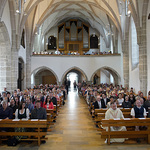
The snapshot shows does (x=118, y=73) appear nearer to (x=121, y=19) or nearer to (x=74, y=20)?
(x=121, y=19)

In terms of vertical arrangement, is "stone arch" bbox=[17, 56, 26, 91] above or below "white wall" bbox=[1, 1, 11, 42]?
below

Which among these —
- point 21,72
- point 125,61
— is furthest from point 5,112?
point 125,61

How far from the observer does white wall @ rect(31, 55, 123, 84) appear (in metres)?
20.0

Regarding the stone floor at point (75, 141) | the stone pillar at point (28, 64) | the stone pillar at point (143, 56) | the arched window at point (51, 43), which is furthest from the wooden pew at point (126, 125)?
the arched window at point (51, 43)

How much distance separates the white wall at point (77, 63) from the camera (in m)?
20.0

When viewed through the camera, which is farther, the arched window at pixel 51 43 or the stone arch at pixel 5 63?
the arched window at pixel 51 43

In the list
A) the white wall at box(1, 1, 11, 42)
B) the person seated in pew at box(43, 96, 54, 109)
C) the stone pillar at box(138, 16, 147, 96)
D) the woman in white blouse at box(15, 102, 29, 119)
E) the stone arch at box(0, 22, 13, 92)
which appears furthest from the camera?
the stone arch at box(0, 22, 13, 92)

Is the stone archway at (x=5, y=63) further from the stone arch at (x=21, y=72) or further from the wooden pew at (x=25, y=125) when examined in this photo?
the wooden pew at (x=25, y=125)

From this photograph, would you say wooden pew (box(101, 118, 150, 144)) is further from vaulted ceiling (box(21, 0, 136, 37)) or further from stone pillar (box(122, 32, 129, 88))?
stone pillar (box(122, 32, 129, 88))

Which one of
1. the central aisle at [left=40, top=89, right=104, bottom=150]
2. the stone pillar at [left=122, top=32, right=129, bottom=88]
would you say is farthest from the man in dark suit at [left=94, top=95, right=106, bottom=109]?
the stone pillar at [left=122, top=32, right=129, bottom=88]

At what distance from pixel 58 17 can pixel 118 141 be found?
2152 cm

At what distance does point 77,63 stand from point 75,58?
587 mm

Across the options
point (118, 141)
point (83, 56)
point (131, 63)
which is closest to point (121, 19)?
point (131, 63)

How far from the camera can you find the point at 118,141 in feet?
16.4
